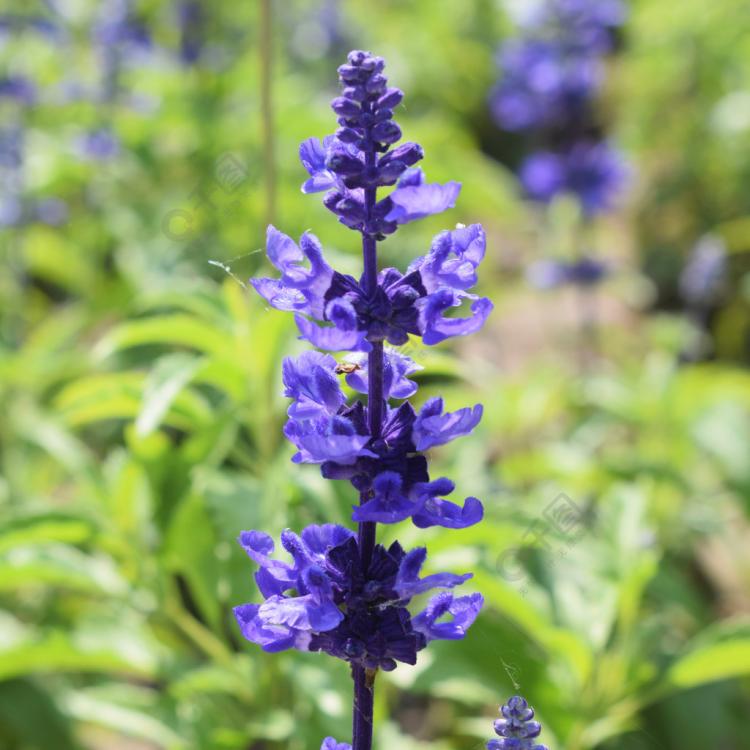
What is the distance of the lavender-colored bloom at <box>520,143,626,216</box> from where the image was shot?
516 cm

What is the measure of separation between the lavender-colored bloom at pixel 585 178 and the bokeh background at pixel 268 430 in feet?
0.46

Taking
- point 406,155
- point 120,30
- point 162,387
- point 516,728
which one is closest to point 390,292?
point 406,155

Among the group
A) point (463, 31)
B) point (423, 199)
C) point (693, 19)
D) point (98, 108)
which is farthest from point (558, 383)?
point (463, 31)

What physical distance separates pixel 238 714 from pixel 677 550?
6.66ft

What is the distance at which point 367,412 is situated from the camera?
1.47m

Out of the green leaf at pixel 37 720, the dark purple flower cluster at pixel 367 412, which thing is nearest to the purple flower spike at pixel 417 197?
the dark purple flower cluster at pixel 367 412

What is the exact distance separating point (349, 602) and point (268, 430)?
1.77 m

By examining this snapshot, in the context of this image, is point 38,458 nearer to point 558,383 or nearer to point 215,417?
point 215,417

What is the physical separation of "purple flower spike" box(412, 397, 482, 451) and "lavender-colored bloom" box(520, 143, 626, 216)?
3.97 m

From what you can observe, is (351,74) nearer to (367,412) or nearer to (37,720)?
(367,412)

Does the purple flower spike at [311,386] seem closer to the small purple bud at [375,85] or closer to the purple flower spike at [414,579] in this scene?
the purple flower spike at [414,579]

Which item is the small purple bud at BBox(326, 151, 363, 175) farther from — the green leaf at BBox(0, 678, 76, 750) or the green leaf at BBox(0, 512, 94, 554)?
the green leaf at BBox(0, 678, 76, 750)

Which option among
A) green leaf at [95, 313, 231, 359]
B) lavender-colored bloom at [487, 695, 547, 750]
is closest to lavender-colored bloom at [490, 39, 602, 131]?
green leaf at [95, 313, 231, 359]

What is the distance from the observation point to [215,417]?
3.08m
